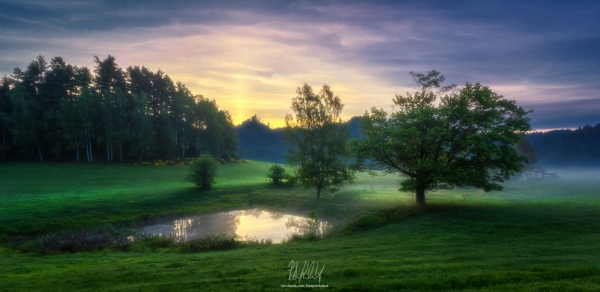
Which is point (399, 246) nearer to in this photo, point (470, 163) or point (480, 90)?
point (470, 163)

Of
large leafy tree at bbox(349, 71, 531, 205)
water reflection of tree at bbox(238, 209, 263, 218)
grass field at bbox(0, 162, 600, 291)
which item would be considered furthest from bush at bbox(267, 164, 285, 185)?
large leafy tree at bbox(349, 71, 531, 205)

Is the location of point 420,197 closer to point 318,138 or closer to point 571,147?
→ point 318,138

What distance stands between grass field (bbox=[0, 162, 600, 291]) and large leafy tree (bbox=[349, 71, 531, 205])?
3665 millimetres

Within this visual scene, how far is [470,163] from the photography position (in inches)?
1087

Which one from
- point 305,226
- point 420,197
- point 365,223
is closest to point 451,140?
point 420,197

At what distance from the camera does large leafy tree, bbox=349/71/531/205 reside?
26125 millimetres

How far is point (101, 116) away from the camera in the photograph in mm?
70312

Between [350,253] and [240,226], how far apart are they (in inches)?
756

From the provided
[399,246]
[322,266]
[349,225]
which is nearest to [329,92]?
[349,225]

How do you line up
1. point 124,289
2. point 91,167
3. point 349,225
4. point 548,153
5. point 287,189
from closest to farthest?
point 124,289
point 349,225
point 287,189
point 91,167
point 548,153

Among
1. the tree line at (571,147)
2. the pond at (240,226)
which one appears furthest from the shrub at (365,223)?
the tree line at (571,147)

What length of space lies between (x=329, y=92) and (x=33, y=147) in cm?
7342

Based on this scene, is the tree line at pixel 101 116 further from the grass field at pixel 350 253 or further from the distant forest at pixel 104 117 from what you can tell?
the grass field at pixel 350 253

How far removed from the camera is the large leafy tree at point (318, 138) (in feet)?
139
